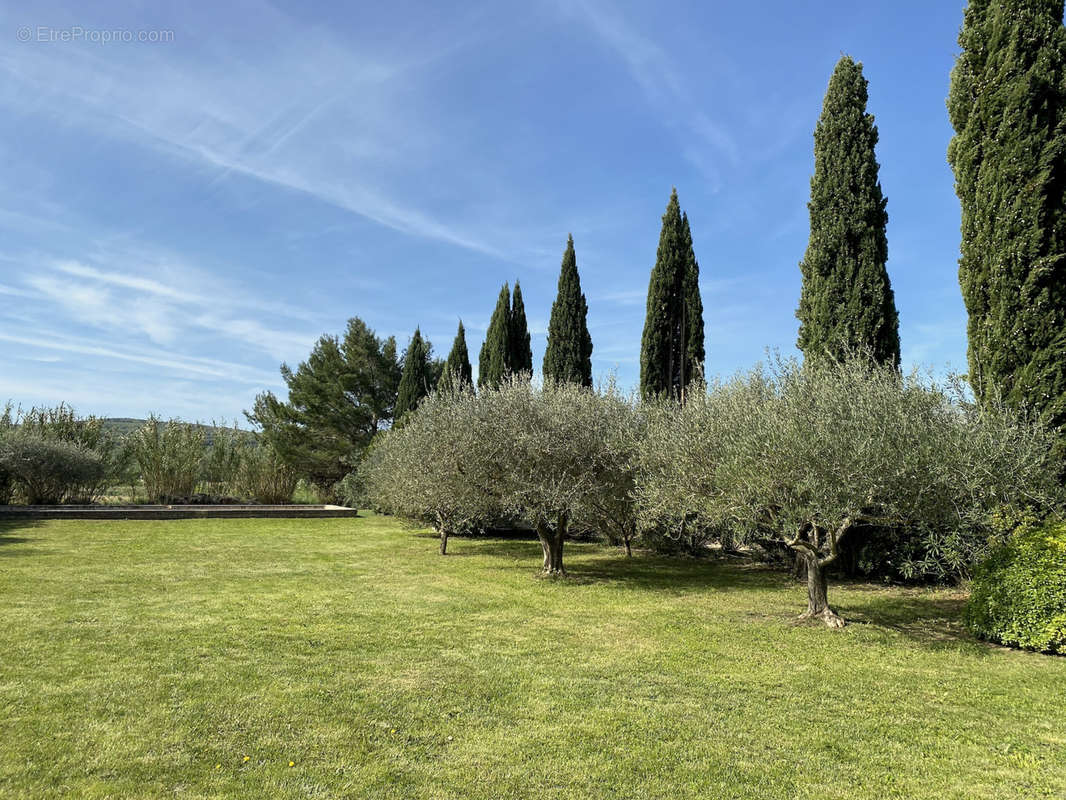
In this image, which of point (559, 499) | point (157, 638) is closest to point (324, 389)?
point (559, 499)

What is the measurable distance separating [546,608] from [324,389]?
88.3 ft

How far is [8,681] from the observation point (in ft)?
18.8

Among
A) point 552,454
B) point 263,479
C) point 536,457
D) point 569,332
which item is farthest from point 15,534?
point 569,332

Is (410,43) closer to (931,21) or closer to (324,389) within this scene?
(931,21)

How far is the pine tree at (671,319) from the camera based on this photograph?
66.6 feet

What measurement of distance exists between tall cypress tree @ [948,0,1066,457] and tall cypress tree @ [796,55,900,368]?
2194 millimetres

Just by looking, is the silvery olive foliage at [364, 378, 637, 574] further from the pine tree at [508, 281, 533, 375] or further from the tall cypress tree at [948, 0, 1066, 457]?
the pine tree at [508, 281, 533, 375]

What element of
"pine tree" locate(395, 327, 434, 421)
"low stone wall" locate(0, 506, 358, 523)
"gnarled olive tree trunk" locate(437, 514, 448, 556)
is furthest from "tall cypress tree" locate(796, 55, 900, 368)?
"pine tree" locate(395, 327, 434, 421)

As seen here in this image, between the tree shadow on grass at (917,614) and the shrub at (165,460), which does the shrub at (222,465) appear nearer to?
the shrub at (165,460)

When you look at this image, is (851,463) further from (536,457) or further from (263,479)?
(263,479)

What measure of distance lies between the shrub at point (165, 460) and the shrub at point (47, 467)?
1.80 meters

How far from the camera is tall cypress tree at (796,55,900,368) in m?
13.2

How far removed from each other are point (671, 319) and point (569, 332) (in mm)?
3896

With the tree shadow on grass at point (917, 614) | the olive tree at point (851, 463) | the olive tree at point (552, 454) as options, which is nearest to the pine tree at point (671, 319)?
the olive tree at point (552, 454)
